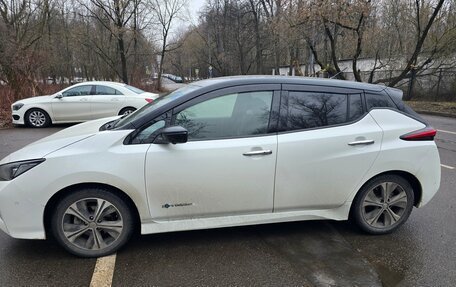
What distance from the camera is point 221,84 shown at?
3068 mm

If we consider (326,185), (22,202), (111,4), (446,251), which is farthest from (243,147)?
(111,4)

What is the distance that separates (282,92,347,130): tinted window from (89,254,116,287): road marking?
1951mm

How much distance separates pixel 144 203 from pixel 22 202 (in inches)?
38.6

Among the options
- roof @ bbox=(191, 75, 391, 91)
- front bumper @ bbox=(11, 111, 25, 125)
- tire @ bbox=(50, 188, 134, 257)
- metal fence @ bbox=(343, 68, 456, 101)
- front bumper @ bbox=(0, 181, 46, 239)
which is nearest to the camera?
front bumper @ bbox=(0, 181, 46, 239)

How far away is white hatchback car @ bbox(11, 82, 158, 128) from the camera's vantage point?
395 inches

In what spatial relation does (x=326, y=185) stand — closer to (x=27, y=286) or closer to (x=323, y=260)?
(x=323, y=260)

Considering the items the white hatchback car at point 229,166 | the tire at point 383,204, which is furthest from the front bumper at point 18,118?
the tire at point 383,204

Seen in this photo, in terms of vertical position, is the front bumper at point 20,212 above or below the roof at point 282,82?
below

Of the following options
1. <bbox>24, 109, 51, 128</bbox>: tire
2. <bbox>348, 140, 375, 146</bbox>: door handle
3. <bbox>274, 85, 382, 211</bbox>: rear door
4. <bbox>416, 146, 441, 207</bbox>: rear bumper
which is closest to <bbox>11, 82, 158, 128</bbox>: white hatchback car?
<bbox>24, 109, 51, 128</bbox>: tire

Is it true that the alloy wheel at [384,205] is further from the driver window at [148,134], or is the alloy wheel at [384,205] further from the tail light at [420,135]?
the driver window at [148,134]

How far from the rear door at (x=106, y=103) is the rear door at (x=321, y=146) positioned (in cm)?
802

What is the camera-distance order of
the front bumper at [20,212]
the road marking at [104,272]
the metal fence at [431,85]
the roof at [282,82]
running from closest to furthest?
the road marking at [104,272] < the front bumper at [20,212] < the roof at [282,82] < the metal fence at [431,85]

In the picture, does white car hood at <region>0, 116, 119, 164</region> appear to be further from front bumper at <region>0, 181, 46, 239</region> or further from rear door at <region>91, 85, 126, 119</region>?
rear door at <region>91, 85, 126, 119</region>

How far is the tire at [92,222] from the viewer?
9.27 ft
